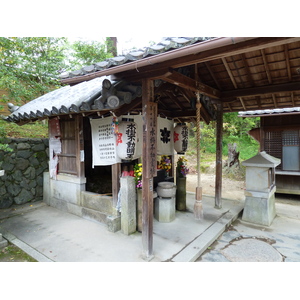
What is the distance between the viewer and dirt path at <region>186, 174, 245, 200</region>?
32.7 ft

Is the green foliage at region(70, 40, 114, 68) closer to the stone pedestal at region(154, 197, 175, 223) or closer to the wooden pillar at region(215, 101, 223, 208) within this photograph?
the wooden pillar at region(215, 101, 223, 208)

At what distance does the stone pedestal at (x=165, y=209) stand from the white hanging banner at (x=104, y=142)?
1950 mm

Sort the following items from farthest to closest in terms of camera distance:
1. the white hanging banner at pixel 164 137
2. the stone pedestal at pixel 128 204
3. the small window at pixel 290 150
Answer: the small window at pixel 290 150, the white hanging banner at pixel 164 137, the stone pedestal at pixel 128 204

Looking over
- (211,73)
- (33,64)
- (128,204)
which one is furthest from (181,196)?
(33,64)

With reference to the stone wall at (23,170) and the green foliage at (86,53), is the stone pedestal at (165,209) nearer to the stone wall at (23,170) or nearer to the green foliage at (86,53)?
the stone wall at (23,170)

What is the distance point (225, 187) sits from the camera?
1170 cm

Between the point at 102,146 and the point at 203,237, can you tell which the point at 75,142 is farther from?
the point at 203,237

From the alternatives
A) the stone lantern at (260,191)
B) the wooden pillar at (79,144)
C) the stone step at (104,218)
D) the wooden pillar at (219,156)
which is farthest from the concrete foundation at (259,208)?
the wooden pillar at (79,144)

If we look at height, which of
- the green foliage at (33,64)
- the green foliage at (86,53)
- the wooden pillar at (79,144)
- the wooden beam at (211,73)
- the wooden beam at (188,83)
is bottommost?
the wooden pillar at (79,144)

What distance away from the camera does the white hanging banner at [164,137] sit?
749 cm

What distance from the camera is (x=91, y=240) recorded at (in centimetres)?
536

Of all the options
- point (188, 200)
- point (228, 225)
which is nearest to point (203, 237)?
point (228, 225)

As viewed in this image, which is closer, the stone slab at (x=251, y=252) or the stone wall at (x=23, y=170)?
the stone slab at (x=251, y=252)

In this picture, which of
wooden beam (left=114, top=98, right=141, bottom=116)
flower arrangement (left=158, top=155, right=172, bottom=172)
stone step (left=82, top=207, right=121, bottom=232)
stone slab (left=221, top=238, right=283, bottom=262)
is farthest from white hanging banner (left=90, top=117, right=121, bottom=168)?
stone slab (left=221, top=238, right=283, bottom=262)
